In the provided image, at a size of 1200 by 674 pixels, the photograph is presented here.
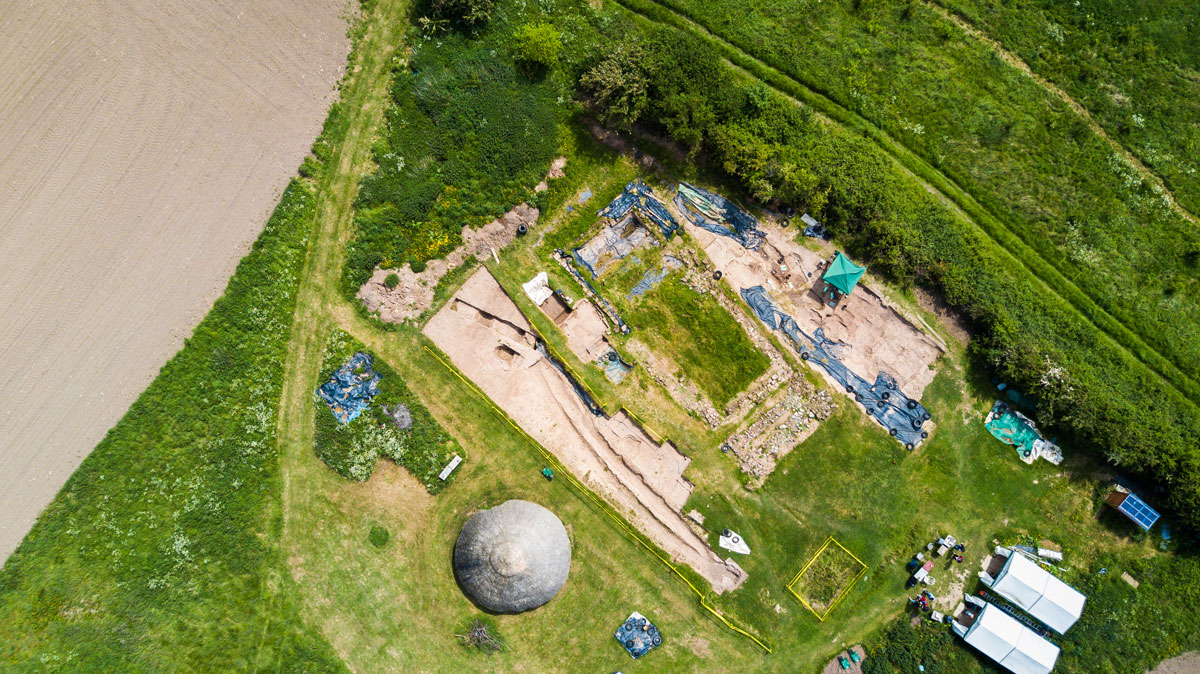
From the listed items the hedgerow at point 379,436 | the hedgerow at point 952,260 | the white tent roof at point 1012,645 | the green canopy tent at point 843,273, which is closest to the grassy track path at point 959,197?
the hedgerow at point 952,260

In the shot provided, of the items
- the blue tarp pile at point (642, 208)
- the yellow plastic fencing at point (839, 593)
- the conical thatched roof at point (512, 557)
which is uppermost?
the blue tarp pile at point (642, 208)

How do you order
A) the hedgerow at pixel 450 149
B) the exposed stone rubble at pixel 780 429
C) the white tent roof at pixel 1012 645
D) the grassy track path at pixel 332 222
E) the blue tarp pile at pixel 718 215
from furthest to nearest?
the blue tarp pile at pixel 718 215 < the exposed stone rubble at pixel 780 429 < the hedgerow at pixel 450 149 < the grassy track path at pixel 332 222 < the white tent roof at pixel 1012 645

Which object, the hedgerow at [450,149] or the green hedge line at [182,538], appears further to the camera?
the hedgerow at [450,149]

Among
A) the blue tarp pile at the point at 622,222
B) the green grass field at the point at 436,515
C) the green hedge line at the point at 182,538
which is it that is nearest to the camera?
the green hedge line at the point at 182,538

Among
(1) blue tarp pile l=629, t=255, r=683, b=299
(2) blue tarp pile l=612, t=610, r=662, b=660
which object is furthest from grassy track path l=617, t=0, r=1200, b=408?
(2) blue tarp pile l=612, t=610, r=662, b=660

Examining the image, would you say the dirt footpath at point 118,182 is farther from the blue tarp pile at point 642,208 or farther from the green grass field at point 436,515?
the blue tarp pile at point 642,208

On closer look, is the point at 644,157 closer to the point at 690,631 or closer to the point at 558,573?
the point at 558,573
